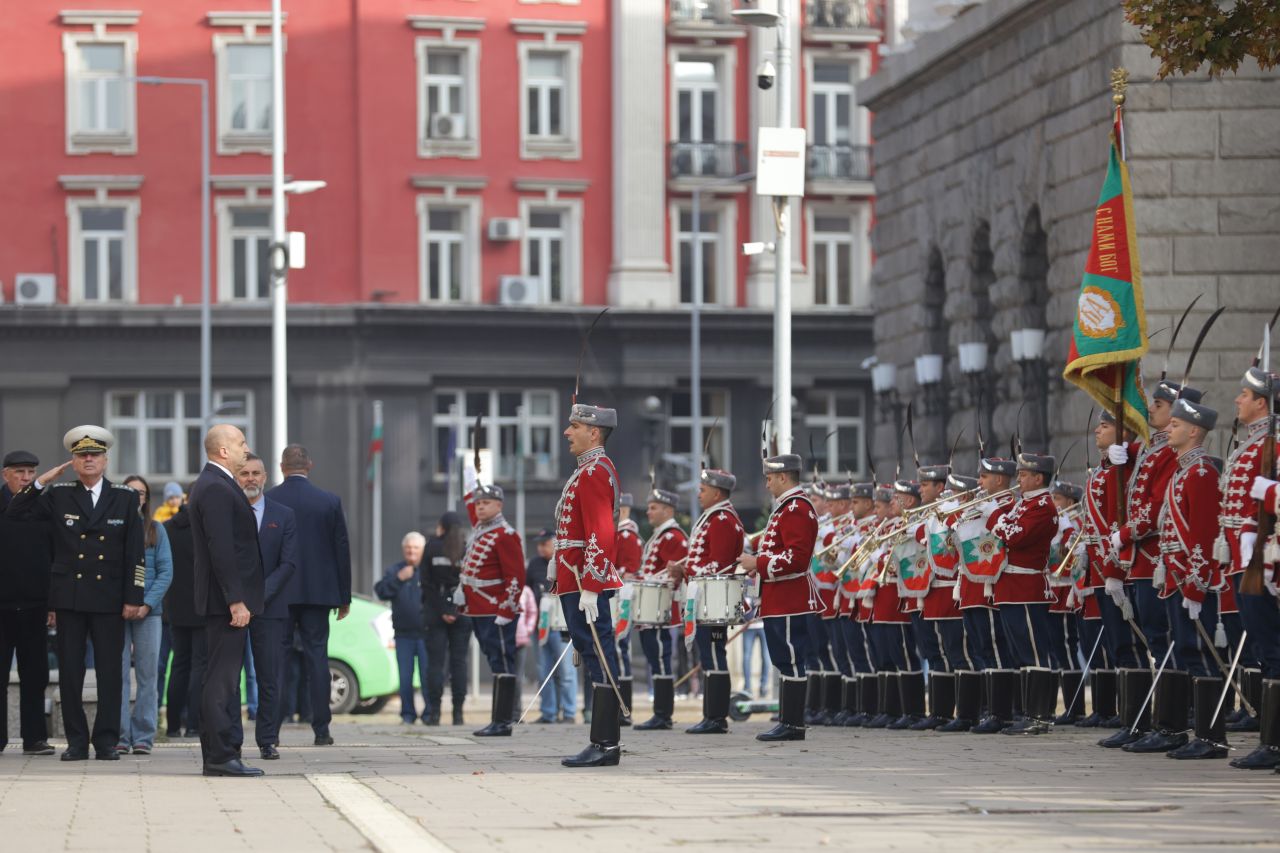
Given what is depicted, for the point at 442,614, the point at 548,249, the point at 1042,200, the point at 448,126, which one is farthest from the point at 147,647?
the point at 548,249

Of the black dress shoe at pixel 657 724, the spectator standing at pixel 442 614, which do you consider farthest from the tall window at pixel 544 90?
the black dress shoe at pixel 657 724

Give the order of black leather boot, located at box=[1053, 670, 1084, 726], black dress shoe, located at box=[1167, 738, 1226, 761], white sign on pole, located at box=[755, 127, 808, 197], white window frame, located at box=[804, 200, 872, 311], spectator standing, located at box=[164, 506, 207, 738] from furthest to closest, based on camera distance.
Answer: white window frame, located at box=[804, 200, 872, 311] → white sign on pole, located at box=[755, 127, 808, 197] → black leather boot, located at box=[1053, 670, 1084, 726] → spectator standing, located at box=[164, 506, 207, 738] → black dress shoe, located at box=[1167, 738, 1226, 761]

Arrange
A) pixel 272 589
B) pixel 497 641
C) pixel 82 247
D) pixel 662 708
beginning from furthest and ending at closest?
pixel 82 247, pixel 662 708, pixel 497 641, pixel 272 589

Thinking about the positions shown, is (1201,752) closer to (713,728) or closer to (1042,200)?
(713,728)

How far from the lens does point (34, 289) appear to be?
172 ft

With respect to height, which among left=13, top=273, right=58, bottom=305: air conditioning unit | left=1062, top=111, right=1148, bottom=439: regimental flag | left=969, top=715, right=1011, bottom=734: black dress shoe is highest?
left=13, top=273, right=58, bottom=305: air conditioning unit

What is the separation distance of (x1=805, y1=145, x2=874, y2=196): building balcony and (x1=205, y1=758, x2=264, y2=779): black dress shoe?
42753 mm

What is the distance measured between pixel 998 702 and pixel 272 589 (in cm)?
518

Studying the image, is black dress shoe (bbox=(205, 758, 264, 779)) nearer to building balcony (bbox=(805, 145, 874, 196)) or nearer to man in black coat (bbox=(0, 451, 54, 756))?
man in black coat (bbox=(0, 451, 54, 756))

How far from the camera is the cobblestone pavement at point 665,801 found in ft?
34.7

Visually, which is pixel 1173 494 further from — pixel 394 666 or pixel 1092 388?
pixel 394 666

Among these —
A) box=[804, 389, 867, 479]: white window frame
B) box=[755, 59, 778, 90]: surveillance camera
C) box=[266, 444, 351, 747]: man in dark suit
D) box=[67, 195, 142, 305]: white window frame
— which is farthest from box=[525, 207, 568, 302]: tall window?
box=[266, 444, 351, 747]: man in dark suit

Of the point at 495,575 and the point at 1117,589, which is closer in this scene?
the point at 1117,589

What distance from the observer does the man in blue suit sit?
16.0m
